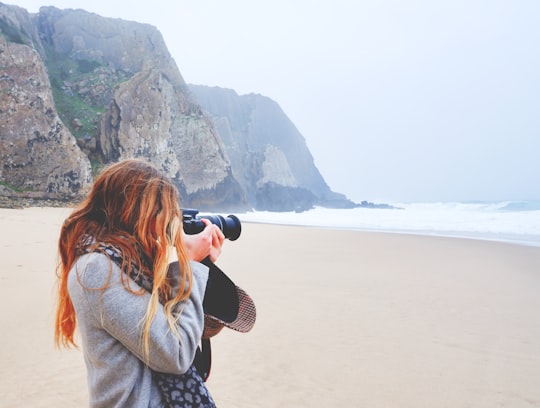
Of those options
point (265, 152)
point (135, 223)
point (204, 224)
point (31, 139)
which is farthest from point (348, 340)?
Result: point (265, 152)

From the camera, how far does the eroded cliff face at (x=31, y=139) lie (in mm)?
18531

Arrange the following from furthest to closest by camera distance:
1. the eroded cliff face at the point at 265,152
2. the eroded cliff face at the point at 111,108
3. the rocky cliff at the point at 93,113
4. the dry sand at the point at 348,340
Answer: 1. the eroded cliff face at the point at 265,152
2. the eroded cliff face at the point at 111,108
3. the rocky cliff at the point at 93,113
4. the dry sand at the point at 348,340

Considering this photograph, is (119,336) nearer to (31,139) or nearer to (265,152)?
(31,139)

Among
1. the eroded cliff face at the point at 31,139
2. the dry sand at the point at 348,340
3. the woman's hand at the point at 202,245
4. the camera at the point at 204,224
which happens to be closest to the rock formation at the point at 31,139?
the eroded cliff face at the point at 31,139

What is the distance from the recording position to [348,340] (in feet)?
11.3

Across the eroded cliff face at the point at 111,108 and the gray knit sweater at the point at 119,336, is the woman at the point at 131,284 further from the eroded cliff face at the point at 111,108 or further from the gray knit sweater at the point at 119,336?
the eroded cliff face at the point at 111,108

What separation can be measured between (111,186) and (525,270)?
7.45m

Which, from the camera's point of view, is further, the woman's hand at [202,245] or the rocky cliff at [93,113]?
the rocky cliff at [93,113]

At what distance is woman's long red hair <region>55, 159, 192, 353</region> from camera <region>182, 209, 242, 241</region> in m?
0.11

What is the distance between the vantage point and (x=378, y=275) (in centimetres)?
601

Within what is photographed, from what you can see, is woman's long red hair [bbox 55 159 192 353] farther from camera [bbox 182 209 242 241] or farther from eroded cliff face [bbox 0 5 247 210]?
eroded cliff face [bbox 0 5 247 210]

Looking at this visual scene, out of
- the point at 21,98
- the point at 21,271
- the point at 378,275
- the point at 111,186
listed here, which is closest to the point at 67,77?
the point at 21,98

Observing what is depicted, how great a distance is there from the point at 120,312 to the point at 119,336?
0.05 meters

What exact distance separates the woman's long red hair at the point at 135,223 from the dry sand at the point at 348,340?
191 centimetres
